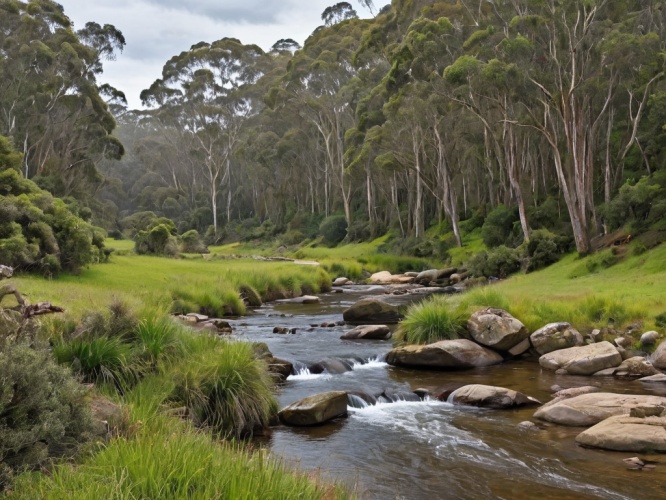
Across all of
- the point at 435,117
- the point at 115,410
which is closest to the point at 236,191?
the point at 435,117

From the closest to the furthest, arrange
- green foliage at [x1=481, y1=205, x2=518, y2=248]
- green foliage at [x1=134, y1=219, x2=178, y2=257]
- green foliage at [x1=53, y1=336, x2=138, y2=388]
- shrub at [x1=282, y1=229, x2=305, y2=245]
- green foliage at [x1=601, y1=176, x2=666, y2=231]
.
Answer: green foliage at [x1=53, y1=336, x2=138, y2=388] → green foliage at [x1=601, y1=176, x2=666, y2=231] → green foliage at [x1=481, y1=205, x2=518, y2=248] → green foliage at [x1=134, y1=219, x2=178, y2=257] → shrub at [x1=282, y1=229, x2=305, y2=245]

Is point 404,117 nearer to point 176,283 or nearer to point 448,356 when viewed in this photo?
point 176,283

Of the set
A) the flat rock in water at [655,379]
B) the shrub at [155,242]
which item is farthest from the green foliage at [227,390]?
the shrub at [155,242]

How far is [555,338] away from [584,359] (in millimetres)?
1507

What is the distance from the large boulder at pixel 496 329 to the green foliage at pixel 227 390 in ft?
21.3

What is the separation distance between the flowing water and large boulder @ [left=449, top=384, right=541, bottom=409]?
0.87 ft

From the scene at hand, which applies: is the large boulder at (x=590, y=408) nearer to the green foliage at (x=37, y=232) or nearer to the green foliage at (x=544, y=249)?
the green foliage at (x=37, y=232)

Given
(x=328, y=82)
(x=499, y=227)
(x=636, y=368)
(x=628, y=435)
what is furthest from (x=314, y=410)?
(x=328, y=82)

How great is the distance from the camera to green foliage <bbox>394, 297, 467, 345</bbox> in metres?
14.5

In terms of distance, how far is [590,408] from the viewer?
359 inches

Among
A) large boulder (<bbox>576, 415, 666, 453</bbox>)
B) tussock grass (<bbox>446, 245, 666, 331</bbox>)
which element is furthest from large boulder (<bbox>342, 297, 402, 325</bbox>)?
large boulder (<bbox>576, 415, 666, 453</bbox>)

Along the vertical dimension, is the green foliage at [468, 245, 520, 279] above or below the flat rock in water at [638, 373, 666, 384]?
above

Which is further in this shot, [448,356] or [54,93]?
[54,93]

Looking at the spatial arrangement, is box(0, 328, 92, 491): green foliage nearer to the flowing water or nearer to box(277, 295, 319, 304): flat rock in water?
the flowing water
